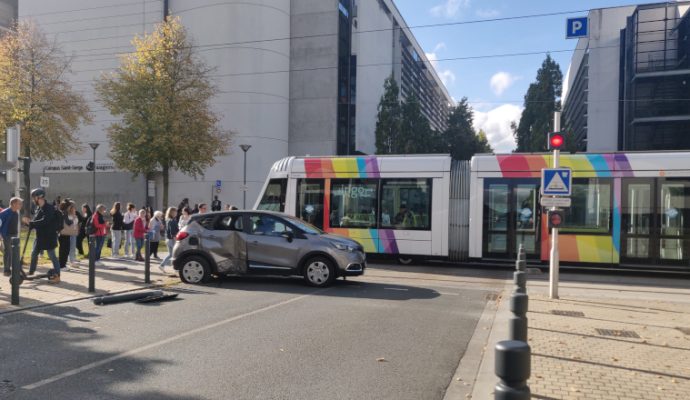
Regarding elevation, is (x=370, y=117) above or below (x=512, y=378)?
above

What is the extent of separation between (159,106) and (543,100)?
31.2m

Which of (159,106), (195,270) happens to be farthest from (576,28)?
(159,106)

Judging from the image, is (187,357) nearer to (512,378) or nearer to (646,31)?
(512,378)

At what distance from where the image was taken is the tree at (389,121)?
4491cm

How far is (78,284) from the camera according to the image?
10.7 metres

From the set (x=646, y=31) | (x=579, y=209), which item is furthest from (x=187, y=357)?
(x=646, y=31)

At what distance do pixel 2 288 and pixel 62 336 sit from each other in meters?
4.24

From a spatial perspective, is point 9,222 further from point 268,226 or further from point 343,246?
point 343,246

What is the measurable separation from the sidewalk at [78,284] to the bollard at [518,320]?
24.5 feet

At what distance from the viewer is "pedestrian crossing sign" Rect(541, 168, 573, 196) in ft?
30.7

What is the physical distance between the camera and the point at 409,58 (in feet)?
236

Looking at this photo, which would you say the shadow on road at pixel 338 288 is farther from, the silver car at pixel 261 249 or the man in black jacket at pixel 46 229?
the man in black jacket at pixel 46 229

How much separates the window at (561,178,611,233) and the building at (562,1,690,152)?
31.9 meters

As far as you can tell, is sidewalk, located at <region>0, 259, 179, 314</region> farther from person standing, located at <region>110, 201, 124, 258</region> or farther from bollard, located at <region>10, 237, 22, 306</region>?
person standing, located at <region>110, 201, 124, 258</region>
